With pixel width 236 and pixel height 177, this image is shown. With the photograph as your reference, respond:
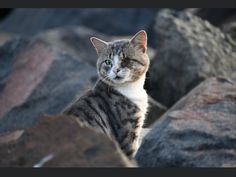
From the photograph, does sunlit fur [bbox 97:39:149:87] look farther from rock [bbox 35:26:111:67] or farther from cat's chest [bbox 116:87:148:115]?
rock [bbox 35:26:111:67]

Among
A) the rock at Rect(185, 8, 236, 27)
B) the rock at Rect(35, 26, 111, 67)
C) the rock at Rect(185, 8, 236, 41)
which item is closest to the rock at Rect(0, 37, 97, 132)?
the rock at Rect(35, 26, 111, 67)

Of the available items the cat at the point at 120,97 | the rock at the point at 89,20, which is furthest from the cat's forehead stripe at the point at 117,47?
the rock at the point at 89,20

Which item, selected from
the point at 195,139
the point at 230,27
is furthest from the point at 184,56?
the point at 195,139

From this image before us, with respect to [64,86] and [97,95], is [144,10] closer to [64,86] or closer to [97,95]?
[64,86]

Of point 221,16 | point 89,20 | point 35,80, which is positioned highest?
point 35,80

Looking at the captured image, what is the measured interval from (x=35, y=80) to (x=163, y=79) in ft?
7.86

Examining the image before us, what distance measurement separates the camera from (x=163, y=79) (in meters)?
12.1

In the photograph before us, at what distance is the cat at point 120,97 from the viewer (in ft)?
24.2

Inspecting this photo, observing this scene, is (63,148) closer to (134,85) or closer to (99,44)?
(134,85)

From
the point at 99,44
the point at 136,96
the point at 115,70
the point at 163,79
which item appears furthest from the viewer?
the point at 163,79

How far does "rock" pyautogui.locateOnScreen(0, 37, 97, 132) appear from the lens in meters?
9.92

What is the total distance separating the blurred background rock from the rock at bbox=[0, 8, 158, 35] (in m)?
3.40

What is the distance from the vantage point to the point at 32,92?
1059 centimetres

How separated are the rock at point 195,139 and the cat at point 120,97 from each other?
0.26m
